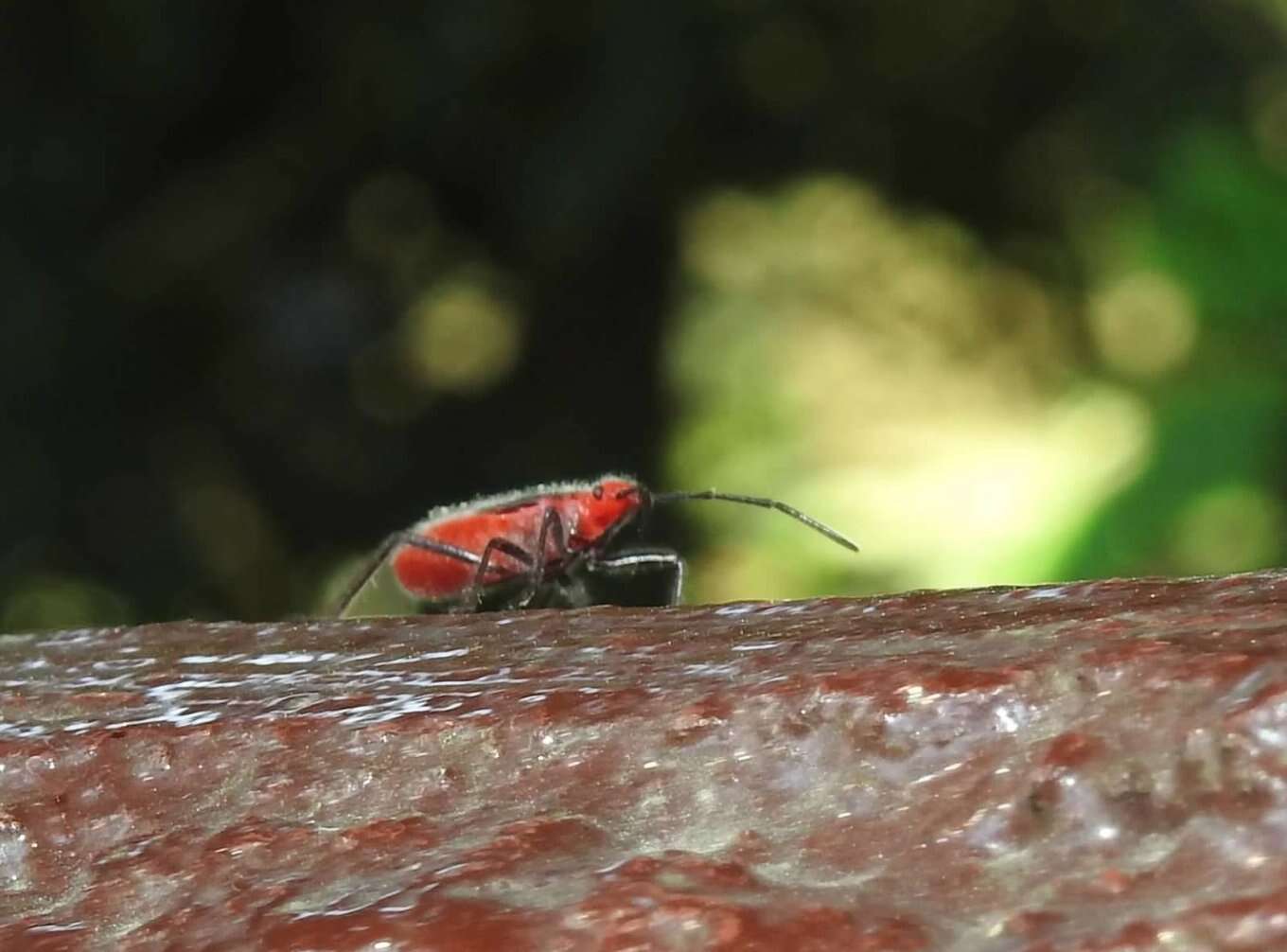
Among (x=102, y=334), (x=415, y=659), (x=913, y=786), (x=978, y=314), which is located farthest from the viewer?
(x=978, y=314)

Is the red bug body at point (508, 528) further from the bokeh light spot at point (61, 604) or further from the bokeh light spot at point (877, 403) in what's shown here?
the bokeh light spot at point (61, 604)

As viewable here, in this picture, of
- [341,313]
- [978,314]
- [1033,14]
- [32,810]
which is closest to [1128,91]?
[1033,14]

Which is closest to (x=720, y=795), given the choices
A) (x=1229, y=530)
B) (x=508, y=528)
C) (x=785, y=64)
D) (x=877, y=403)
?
(x=508, y=528)

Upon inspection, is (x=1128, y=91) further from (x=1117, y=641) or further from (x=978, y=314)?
(x=1117, y=641)

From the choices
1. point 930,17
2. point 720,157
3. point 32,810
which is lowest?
point 32,810

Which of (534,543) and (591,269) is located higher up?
(591,269)

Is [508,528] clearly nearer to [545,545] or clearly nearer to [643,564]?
[545,545]

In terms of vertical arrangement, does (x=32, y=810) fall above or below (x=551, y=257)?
below
